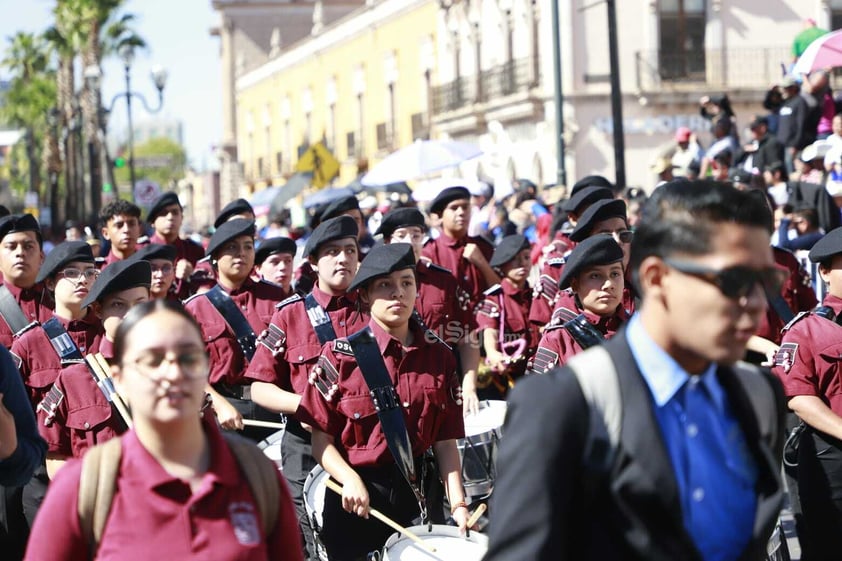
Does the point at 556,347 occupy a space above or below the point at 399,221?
below

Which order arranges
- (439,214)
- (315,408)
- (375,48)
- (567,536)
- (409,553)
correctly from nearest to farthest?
(567,536) → (409,553) → (315,408) → (439,214) → (375,48)

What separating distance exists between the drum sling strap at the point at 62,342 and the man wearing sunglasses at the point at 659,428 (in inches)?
176

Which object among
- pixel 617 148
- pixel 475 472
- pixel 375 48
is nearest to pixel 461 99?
pixel 375 48

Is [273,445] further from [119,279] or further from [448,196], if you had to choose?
[448,196]

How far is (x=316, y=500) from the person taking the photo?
23.9 ft

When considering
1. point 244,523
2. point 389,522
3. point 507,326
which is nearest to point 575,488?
point 244,523

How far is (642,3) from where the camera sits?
38656mm

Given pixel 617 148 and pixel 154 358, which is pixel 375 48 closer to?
pixel 617 148

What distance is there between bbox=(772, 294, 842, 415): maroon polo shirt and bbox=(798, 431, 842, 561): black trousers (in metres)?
0.23

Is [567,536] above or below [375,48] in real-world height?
below

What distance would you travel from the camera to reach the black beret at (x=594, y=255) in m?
7.43

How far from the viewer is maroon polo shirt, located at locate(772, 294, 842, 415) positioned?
7.02m

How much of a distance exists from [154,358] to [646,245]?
1320 millimetres

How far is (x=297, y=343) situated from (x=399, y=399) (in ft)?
4.78
